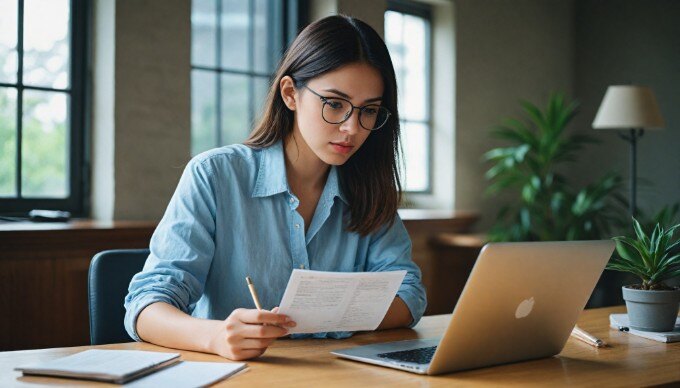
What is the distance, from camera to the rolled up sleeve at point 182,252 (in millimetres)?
1641

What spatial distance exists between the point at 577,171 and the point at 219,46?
10.1ft

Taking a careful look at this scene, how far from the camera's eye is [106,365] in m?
1.30

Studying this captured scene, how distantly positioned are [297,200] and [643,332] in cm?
88

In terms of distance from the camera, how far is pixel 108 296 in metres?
1.88

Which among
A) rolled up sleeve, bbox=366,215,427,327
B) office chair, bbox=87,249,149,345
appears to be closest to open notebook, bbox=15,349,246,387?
office chair, bbox=87,249,149,345

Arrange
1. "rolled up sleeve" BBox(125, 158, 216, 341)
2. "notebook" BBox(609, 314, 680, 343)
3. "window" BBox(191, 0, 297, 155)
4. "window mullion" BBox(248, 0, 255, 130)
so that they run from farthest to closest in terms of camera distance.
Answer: "window mullion" BBox(248, 0, 255, 130)
"window" BBox(191, 0, 297, 155)
"notebook" BBox(609, 314, 680, 343)
"rolled up sleeve" BBox(125, 158, 216, 341)

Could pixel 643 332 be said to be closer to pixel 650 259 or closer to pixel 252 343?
pixel 650 259

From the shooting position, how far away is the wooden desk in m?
1.31

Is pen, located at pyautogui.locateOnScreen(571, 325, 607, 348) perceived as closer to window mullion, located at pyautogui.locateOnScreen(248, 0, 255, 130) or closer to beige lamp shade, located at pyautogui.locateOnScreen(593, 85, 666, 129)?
window mullion, located at pyautogui.locateOnScreen(248, 0, 255, 130)

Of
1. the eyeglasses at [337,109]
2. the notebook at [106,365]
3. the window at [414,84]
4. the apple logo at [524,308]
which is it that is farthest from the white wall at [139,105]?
the apple logo at [524,308]

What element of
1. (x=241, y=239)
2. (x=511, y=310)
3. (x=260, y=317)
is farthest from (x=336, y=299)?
(x=241, y=239)

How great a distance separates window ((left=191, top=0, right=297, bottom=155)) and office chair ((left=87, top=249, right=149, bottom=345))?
222 cm

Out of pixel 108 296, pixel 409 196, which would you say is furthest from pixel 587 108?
pixel 108 296

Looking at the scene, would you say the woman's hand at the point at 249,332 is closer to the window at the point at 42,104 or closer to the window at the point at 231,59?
the window at the point at 42,104
